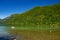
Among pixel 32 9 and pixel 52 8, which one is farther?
pixel 32 9

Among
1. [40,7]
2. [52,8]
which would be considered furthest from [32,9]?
[52,8]

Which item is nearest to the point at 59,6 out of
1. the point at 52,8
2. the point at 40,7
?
the point at 52,8

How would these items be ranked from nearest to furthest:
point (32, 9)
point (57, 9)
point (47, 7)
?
point (57, 9) → point (47, 7) → point (32, 9)

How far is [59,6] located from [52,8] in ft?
24.8

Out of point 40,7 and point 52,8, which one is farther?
point 40,7

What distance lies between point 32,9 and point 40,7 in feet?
34.1

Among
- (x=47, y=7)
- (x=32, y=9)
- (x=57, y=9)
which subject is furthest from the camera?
(x=32, y=9)

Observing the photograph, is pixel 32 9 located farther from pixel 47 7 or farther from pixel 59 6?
pixel 59 6

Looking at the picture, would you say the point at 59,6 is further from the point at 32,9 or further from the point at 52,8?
the point at 32,9

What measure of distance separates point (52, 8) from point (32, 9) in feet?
99.6

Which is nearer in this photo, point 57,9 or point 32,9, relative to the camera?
point 57,9

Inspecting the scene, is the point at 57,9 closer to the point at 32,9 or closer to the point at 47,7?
the point at 47,7

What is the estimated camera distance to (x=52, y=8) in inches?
6471

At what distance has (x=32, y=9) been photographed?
612ft
